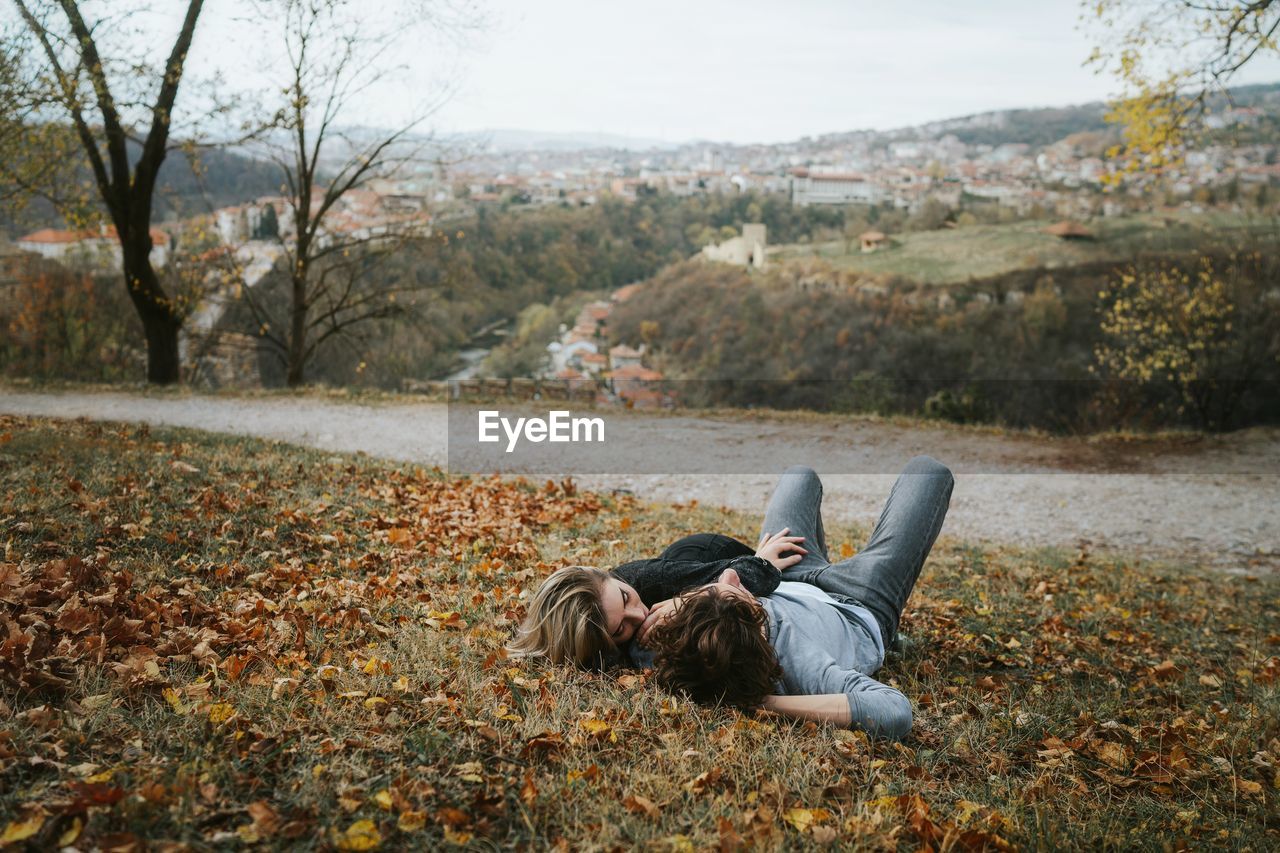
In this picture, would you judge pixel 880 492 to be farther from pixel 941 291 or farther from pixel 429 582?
pixel 941 291

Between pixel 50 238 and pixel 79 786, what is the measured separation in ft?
102

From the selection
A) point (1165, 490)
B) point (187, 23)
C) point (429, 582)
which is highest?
point (187, 23)

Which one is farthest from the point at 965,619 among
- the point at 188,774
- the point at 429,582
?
the point at 188,774

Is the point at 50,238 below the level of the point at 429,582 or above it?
above

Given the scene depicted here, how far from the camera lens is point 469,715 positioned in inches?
113

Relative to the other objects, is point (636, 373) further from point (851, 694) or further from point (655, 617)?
point (851, 694)

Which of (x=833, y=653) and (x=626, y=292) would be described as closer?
(x=833, y=653)

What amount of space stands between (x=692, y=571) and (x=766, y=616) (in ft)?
1.70

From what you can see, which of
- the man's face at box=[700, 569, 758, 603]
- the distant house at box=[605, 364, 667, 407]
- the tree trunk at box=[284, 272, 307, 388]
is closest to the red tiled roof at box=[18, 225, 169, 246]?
the tree trunk at box=[284, 272, 307, 388]

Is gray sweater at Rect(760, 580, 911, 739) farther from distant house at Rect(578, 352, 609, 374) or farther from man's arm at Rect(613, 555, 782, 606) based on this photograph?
distant house at Rect(578, 352, 609, 374)

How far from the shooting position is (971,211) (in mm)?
57000

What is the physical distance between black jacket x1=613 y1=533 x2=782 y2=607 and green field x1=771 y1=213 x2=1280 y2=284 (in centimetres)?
3533

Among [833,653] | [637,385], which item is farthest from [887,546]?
[637,385]

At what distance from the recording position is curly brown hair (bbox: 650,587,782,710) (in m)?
3.01
